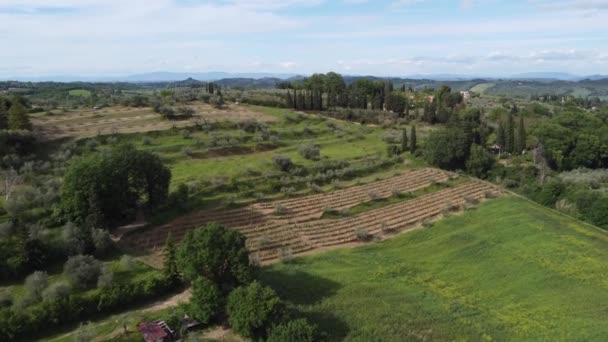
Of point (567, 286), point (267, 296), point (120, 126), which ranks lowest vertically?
point (567, 286)

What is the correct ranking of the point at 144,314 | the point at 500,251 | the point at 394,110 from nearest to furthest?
the point at 144,314 < the point at 500,251 < the point at 394,110

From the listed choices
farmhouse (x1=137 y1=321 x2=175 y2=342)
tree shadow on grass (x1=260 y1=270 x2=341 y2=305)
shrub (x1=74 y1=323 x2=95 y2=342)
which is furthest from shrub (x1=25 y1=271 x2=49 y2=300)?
tree shadow on grass (x1=260 y1=270 x2=341 y2=305)

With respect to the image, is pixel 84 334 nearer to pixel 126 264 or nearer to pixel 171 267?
pixel 171 267

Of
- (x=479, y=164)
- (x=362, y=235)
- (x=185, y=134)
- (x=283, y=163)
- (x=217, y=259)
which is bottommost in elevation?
(x=362, y=235)

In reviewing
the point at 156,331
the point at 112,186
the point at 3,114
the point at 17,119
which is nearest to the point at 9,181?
the point at 112,186

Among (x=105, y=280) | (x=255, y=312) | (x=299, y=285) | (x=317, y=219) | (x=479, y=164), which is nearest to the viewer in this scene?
(x=255, y=312)

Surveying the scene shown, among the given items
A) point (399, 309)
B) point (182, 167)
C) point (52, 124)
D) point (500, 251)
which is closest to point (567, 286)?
point (500, 251)

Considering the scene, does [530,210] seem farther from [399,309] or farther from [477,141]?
[477,141]
